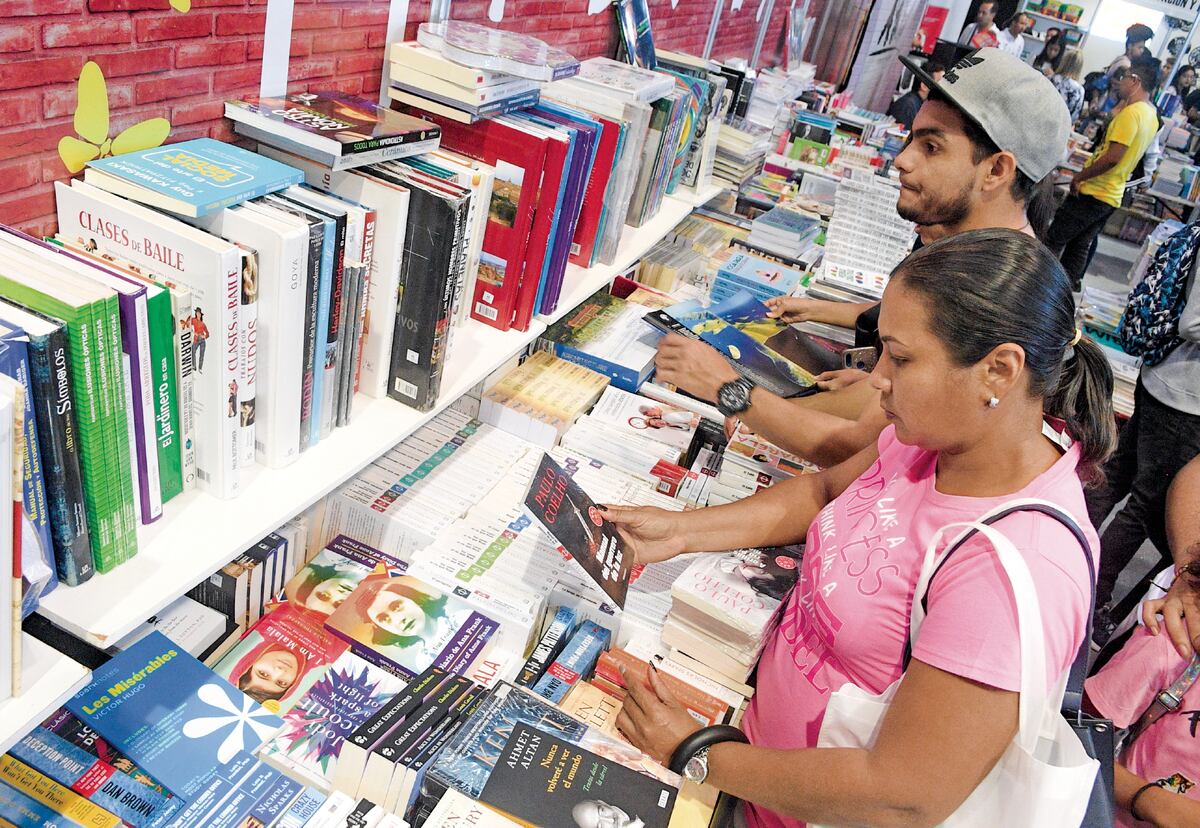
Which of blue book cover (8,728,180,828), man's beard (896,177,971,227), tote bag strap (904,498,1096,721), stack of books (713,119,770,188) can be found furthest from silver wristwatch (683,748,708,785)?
stack of books (713,119,770,188)

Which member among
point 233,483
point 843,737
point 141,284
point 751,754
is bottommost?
point 751,754

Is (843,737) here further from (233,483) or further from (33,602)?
(33,602)

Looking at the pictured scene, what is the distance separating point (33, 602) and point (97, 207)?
566mm

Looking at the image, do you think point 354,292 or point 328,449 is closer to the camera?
point 354,292

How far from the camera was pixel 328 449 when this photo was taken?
63.3 inches

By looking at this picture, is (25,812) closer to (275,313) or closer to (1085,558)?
(275,313)

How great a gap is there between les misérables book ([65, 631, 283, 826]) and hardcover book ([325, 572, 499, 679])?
26 cm

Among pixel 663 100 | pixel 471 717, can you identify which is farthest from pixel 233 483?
pixel 663 100

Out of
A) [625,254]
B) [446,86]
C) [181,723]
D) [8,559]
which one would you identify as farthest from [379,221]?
[625,254]

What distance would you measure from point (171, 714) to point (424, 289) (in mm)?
852

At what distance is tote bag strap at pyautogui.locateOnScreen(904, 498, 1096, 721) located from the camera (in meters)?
1.22

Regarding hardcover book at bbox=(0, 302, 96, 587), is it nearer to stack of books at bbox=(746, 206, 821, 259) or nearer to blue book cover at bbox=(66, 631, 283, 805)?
blue book cover at bbox=(66, 631, 283, 805)

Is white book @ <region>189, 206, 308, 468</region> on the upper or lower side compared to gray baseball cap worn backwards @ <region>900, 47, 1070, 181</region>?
lower

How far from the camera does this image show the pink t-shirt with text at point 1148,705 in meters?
1.76
